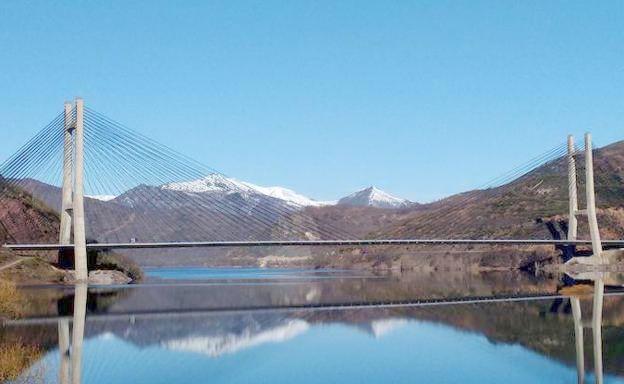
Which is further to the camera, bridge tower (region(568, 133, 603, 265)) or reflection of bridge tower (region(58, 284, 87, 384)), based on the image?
bridge tower (region(568, 133, 603, 265))

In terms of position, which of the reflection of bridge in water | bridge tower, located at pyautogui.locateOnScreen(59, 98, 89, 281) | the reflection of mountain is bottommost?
the reflection of mountain

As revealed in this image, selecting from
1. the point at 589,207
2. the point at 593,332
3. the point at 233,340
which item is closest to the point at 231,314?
the point at 233,340

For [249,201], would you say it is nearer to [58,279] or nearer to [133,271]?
A: [133,271]

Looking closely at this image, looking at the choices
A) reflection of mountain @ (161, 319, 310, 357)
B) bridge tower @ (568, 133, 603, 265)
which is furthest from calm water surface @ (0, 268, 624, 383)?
bridge tower @ (568, 133, 603, 265)

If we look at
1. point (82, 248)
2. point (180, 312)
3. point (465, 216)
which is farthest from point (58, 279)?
point (465, 216)

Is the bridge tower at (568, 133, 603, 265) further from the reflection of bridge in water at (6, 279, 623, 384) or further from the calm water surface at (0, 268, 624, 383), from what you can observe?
the calm water surface at (0, 268, 624, 383)

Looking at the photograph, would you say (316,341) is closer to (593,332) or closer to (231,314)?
(593,332)
